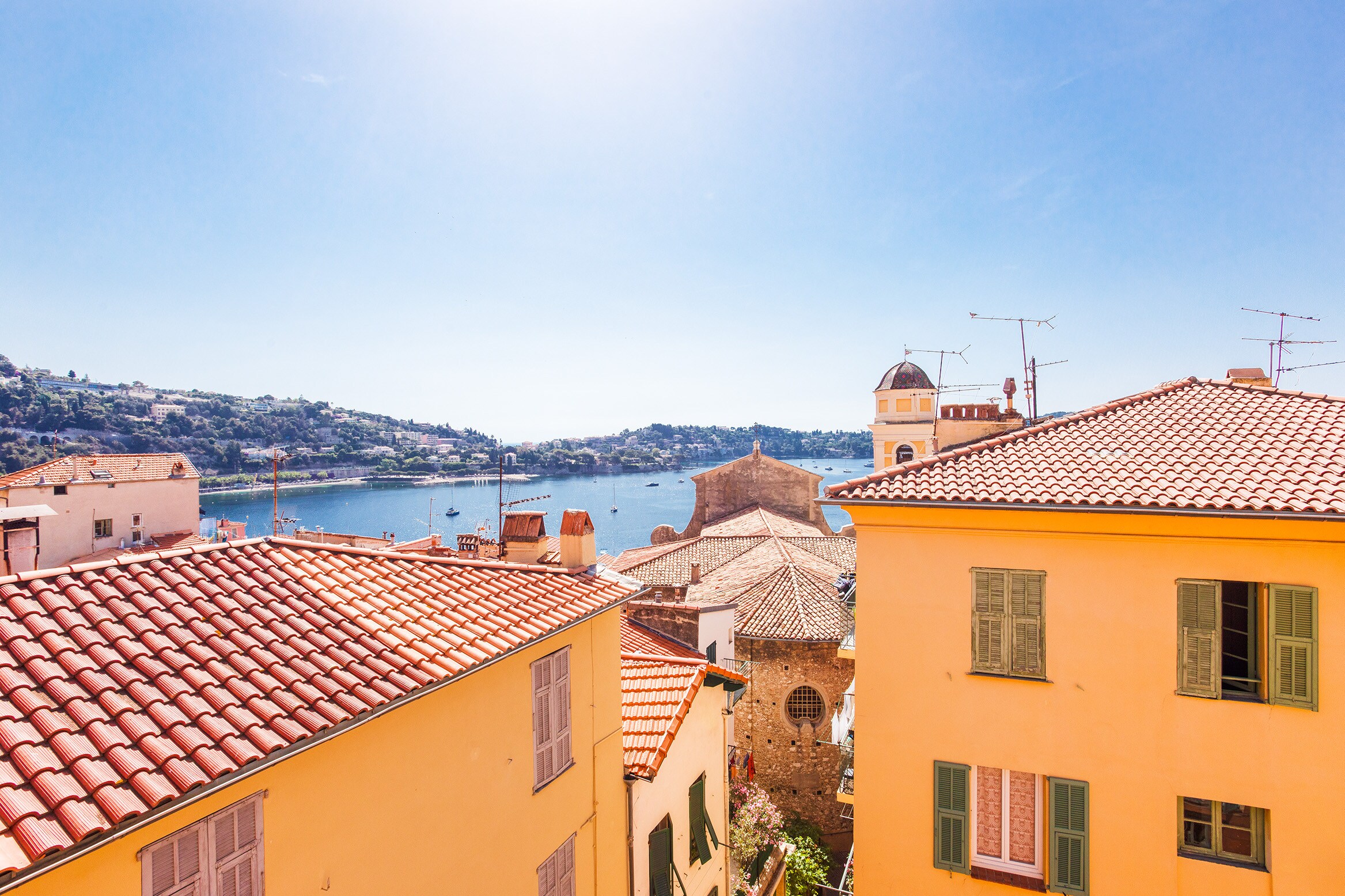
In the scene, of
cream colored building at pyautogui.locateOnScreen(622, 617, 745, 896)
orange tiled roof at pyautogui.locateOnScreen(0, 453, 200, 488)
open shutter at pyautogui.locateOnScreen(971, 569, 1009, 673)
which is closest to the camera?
open shutter at pyautogui.locateOnScreen(971, 569, 1009, 673)

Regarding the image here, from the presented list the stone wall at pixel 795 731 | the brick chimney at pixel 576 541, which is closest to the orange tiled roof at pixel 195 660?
the brick chimney at pixel 576 541

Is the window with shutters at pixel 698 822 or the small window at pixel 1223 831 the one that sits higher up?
the small window at pixel 1223 831

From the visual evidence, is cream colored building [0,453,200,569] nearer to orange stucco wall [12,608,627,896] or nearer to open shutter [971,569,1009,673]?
orange stucco wall [12,608,627,896]

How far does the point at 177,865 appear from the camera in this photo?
3.70m

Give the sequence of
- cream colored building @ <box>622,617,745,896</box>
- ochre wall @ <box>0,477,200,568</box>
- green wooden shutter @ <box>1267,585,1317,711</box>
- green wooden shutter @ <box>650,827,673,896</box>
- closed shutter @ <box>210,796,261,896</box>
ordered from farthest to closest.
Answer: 1. ochre wall @ <box>0,477,200,568</box>
2. green wooden shutter @ <box>650,827,673,896</box>
3. cream colored building @ <box>622,617,745,896</box>
4. green wooden shutter @ <box>1267,585,1317,711</box>
5. closed shutter @ <box>210,796,261,896</box>

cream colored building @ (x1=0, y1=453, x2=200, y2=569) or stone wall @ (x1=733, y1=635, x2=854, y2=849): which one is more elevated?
cream colored building @ (x1=0, y1=453, x2=200, y2=569)

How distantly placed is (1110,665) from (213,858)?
7972 mm

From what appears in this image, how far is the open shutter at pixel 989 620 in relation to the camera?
6957 millimetres

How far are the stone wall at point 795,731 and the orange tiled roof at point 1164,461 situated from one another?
1117 centimetres

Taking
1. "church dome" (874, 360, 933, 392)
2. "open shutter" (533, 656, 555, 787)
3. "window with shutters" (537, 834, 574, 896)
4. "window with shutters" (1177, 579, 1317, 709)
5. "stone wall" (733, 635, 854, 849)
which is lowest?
"stone wall" (733, 635, 854, 849)

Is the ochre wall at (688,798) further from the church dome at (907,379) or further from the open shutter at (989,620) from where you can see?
the church dome at (907,379)

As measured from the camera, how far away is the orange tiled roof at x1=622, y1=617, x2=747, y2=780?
340 inches

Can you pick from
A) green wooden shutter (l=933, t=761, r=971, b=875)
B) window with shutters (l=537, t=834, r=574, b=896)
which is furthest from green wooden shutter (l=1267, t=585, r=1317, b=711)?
window with shutters (l=537, t=834, r=574, b=896)

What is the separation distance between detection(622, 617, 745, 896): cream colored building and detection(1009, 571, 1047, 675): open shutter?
181 inches
